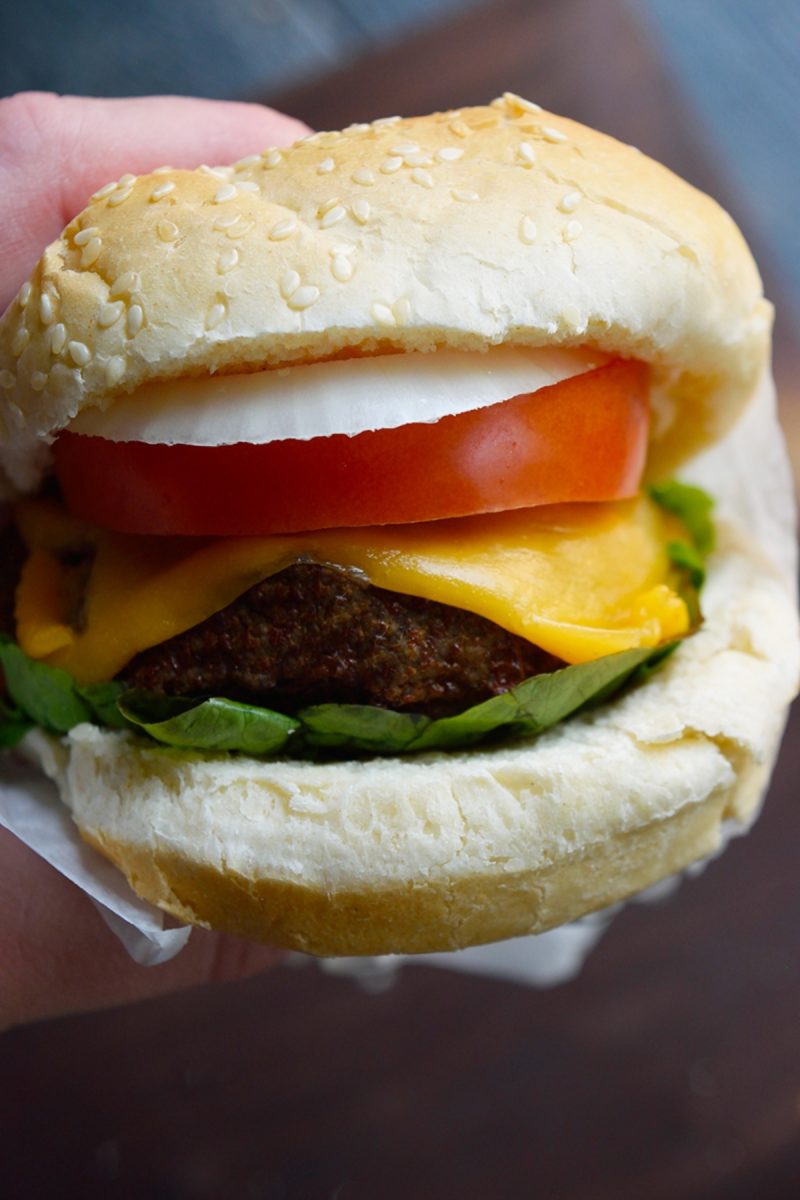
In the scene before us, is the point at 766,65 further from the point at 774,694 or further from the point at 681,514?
the point at 774,694

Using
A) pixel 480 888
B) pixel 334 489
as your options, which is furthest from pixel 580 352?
pixel 480 888

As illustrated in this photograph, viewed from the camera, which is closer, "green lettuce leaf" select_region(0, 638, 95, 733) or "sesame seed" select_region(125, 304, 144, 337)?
"sesame seed" select_region(125, 304, 144, 337)

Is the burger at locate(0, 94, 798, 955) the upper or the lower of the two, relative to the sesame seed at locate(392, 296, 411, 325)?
lower

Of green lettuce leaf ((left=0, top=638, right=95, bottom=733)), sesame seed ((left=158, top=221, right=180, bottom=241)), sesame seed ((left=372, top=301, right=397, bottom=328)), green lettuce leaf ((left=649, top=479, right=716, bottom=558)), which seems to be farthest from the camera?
green lettuce leaf ((left=649, top=479, right=716, bottom=558))

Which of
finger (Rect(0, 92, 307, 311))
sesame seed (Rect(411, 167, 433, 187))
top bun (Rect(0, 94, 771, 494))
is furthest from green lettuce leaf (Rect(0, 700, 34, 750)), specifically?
sesame seed (Rect(411, 167, 433, 187))

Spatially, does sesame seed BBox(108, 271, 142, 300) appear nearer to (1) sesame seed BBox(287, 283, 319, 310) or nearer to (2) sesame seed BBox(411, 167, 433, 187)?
(1) sesame seed BBox(287, 283, 319, 310)

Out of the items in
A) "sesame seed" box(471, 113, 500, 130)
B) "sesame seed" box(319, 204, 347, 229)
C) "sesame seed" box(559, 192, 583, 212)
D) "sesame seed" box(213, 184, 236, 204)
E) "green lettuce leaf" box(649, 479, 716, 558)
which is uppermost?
"sesame seed" box(471, 113, 500, 130)

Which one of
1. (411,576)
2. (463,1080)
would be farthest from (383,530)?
(463,1080)

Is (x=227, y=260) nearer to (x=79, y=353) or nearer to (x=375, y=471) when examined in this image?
(x=79, y=353)
